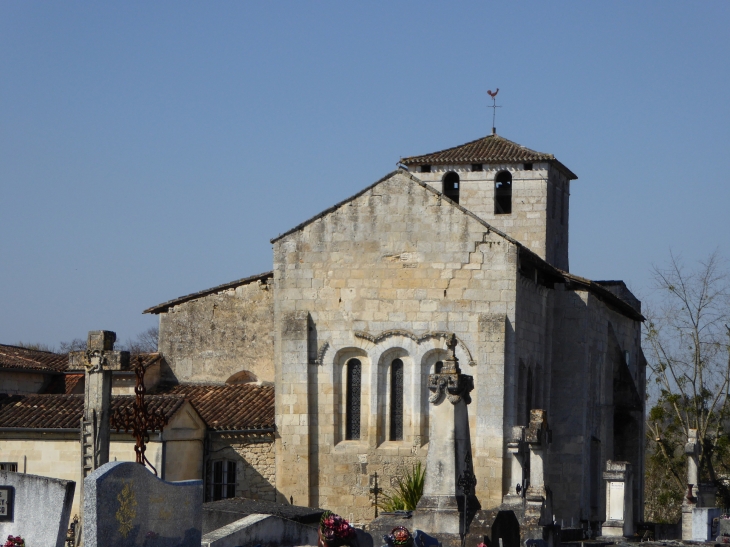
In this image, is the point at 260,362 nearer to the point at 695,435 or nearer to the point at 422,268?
the point at 422,268

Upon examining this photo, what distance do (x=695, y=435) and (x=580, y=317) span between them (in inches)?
158

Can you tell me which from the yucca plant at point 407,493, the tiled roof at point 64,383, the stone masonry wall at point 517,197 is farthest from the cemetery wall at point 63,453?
the stone masonry wall at point 517,197

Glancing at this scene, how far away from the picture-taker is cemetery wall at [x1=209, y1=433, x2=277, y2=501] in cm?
2869

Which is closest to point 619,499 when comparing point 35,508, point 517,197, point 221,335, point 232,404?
point 232,404

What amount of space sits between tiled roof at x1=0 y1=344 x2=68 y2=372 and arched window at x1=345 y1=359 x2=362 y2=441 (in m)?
9.29

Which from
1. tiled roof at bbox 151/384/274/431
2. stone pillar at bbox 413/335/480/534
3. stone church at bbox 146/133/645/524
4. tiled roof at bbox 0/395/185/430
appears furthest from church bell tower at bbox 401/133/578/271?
stone pillar at bbox 413/335/480/534

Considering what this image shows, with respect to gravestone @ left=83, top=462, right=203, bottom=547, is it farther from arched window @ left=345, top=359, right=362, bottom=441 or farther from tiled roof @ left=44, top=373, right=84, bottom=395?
tiled roof @ left=44, top=373, right=84, bottom=395

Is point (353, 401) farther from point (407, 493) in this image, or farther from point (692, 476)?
point (692, 476)

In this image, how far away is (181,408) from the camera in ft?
90.5

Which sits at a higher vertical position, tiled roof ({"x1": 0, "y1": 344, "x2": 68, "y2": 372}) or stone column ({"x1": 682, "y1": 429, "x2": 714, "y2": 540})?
tiled roof ({"x1": 0, "y1": 344, "x2": 68, "y2": 372})

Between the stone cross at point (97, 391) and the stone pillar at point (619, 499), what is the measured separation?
978 cm

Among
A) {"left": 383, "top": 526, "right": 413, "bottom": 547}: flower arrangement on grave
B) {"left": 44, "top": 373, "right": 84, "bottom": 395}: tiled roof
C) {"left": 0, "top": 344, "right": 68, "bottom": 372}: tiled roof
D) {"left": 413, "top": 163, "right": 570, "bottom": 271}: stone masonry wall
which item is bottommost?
{"left": 383, "top": 526, "right": 413, "bottom": 547}: flower arrangement on grave

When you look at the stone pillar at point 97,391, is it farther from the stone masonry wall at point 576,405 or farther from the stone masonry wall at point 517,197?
the stone masonry wall at point 517,197

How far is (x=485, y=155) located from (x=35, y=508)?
2590 cm
